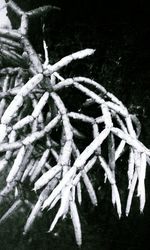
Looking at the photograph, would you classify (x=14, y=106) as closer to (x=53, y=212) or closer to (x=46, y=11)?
(x=46, y=11)

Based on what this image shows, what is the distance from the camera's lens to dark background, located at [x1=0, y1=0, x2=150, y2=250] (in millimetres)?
1527

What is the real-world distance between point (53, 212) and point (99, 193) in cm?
25

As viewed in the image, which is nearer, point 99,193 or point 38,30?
point 38,30

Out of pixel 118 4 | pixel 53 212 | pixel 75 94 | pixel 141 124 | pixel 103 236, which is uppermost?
pixel 118 4

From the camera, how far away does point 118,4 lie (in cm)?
148

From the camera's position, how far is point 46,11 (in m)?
1.54

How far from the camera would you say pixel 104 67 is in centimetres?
166

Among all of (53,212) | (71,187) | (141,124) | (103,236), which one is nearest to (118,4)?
(141,124)

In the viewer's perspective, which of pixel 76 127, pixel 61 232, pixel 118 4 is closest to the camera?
pixel 118 4

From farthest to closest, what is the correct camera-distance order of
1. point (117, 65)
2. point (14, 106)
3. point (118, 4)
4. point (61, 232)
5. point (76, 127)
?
point (61, 232) → point (76, 127) → point (117, 65) → point (118, 4) → point (14, 106)

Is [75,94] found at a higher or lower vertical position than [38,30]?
lower

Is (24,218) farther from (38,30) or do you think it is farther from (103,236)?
(38,30)

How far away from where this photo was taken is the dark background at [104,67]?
153 centimetres

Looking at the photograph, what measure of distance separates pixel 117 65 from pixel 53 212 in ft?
2.63
